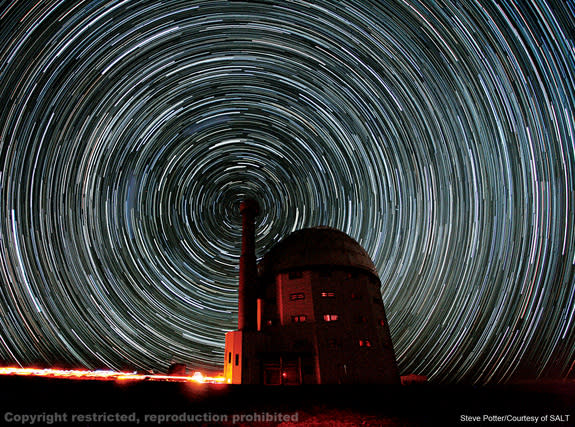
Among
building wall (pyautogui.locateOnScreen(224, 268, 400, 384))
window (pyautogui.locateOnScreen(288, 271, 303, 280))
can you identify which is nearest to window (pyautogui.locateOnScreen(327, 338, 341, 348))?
building wall (pyautogui.locateOnScreen(224, 268, 400, 384))

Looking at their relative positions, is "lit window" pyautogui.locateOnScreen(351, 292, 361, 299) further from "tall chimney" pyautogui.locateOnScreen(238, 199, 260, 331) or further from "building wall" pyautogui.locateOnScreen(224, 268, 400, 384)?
"tall chimney" pyautogui.locateOnScreen(238, 199, 260, 331)

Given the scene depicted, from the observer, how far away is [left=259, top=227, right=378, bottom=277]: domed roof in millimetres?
34750

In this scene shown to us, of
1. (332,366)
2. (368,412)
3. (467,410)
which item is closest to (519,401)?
(467,410)

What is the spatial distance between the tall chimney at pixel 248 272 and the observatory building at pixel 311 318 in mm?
116

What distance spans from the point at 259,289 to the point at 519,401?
2656cm

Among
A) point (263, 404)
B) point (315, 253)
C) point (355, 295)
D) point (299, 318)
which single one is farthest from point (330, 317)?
point (263, 404)

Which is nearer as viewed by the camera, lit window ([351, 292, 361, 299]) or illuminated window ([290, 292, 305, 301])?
illuminated window ([290, 292, 305, 301])

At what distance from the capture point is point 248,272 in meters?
36.6

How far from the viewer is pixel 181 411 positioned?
1134cm

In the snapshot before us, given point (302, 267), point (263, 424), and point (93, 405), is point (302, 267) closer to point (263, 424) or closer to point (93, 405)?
point (263, 424)

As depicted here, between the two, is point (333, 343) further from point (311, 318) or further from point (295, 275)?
point (295, 275)

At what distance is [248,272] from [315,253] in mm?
8626

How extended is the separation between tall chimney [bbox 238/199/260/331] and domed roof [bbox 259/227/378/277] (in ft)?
7.49

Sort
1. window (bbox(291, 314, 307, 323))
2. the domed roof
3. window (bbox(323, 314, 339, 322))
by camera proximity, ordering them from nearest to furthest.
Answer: window (bbox(323, 314, 339, 322)), window (bbox(291, 314, 307, 323)), the domed roof
